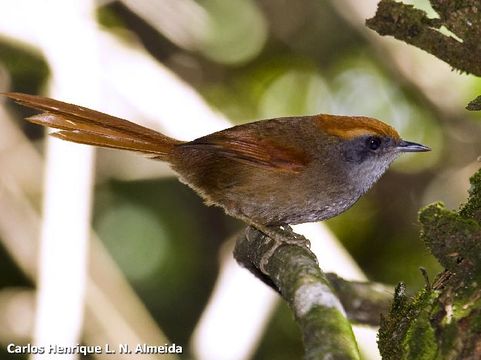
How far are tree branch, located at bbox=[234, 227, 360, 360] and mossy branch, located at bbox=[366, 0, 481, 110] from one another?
3.21ft

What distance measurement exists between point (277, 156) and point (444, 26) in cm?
148

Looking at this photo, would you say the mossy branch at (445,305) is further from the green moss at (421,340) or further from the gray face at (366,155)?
the gray face at (366,155)

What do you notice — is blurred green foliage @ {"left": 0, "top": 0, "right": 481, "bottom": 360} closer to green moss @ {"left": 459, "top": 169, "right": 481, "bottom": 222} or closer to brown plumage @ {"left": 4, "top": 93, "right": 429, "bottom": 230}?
brown plumage @ {"left": 4, "top": 93, "right": 429, "bottom": 230}

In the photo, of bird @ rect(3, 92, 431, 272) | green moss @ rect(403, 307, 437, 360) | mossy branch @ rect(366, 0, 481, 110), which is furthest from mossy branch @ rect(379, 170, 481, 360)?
bird @ rect(3, 92, 431, 272)

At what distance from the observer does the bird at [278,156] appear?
4.18 m

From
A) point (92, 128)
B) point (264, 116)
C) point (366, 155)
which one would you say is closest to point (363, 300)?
point (366, 155)

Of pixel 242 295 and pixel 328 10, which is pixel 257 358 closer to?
pixel 242 295

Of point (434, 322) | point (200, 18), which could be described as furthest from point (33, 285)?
point (434, 322)

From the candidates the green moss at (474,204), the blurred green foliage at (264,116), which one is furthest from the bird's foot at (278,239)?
the blurred green foliage at (264,116)

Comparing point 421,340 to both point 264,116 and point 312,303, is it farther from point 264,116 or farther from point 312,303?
point 264,116

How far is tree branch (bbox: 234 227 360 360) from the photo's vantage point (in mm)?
2090

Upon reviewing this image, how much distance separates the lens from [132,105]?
548 centimetres

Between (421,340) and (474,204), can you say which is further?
(474,204)

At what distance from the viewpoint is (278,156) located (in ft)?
14.0
